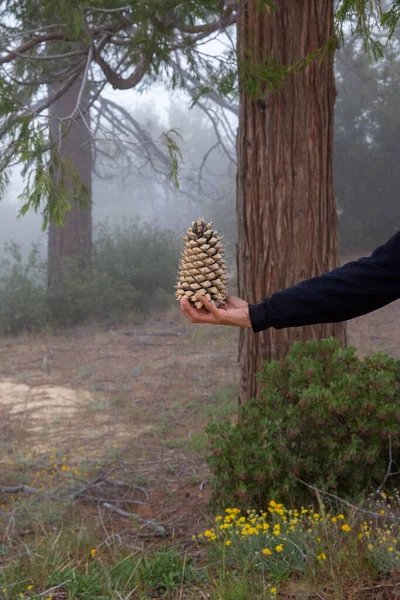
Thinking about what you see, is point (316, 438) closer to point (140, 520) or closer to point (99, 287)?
point (140, 520)

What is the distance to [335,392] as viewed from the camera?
4.44 m

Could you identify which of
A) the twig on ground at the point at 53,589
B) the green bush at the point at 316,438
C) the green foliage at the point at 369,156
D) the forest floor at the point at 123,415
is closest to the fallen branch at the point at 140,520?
the forest floor at the point at 123,415

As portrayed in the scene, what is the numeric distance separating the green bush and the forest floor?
1.68 feet

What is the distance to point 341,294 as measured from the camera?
8.58ft

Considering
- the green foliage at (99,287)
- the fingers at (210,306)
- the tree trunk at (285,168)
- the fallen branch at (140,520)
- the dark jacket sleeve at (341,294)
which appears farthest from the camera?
the green foliage at (99,287)

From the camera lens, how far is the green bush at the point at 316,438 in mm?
4332

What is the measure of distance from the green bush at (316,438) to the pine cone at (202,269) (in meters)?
1.72

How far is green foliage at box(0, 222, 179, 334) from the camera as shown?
14.6 m

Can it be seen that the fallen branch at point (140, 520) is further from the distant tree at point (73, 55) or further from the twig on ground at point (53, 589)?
the distant tree at point (73, 55)

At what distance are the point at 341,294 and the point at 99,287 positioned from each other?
42.2 feet

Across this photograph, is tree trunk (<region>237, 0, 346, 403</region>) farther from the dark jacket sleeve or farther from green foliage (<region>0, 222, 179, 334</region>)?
green foliage (<region>0, 222, 179, 334</region>)

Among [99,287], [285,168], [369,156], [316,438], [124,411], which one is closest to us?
[316,438]

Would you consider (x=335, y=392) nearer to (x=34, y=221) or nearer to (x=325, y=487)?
(x=325, y=487)

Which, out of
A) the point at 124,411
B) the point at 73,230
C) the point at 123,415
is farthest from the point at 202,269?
the point at 73,230
